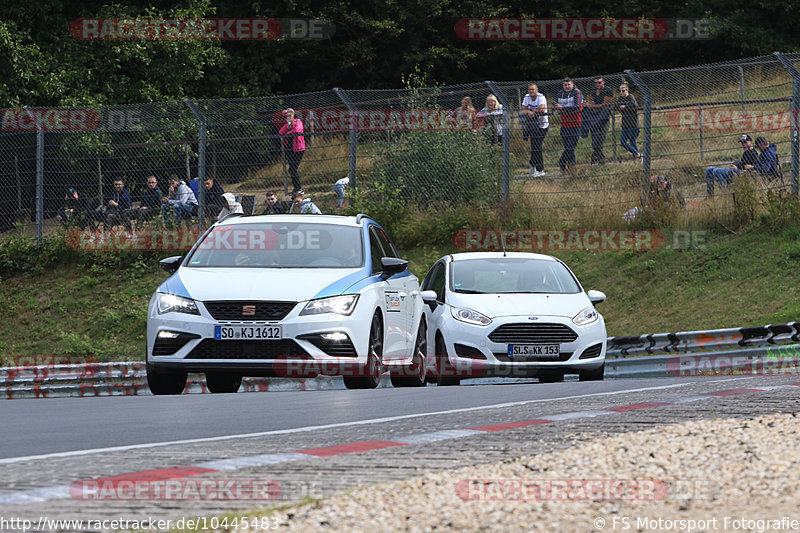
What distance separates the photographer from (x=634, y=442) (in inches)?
255

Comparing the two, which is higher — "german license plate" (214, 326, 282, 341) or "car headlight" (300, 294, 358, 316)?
"car headlight" (300, 294, 358, 316)

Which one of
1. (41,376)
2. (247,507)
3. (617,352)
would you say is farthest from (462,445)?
(41,376)

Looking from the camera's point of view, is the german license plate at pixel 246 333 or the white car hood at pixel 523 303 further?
the white car hood at pixel 523 303

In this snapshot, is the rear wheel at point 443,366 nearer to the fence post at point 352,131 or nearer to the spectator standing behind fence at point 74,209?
the fence post at point 352,131

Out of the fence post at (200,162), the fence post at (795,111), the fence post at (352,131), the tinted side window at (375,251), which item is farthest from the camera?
the fence post at (200,162)

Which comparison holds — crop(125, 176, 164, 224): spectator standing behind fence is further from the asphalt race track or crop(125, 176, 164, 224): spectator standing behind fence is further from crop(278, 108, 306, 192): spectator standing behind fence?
the asphalt race track

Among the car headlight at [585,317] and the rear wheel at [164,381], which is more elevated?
the car headlight at [585,317]

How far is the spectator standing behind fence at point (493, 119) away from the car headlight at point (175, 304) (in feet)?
36.6

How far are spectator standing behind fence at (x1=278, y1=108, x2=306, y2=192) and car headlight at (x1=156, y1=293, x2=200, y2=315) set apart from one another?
11.1 metres

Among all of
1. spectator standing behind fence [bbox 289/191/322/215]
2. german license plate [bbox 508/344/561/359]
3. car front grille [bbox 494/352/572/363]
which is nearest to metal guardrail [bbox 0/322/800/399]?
car front grille [bbox 494/352/572/363]

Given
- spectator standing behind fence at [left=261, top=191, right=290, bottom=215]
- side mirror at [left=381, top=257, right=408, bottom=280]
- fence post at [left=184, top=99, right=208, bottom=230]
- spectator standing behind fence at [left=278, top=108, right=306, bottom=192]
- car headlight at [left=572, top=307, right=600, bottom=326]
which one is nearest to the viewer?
side mirror at [left=381, top=257, right=408, bottom=280]

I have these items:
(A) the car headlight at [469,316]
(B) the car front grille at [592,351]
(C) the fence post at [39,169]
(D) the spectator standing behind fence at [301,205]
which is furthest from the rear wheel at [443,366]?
(C) the fence post at [39,169]

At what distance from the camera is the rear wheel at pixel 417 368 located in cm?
1296

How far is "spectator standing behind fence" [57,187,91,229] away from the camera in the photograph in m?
23.0
